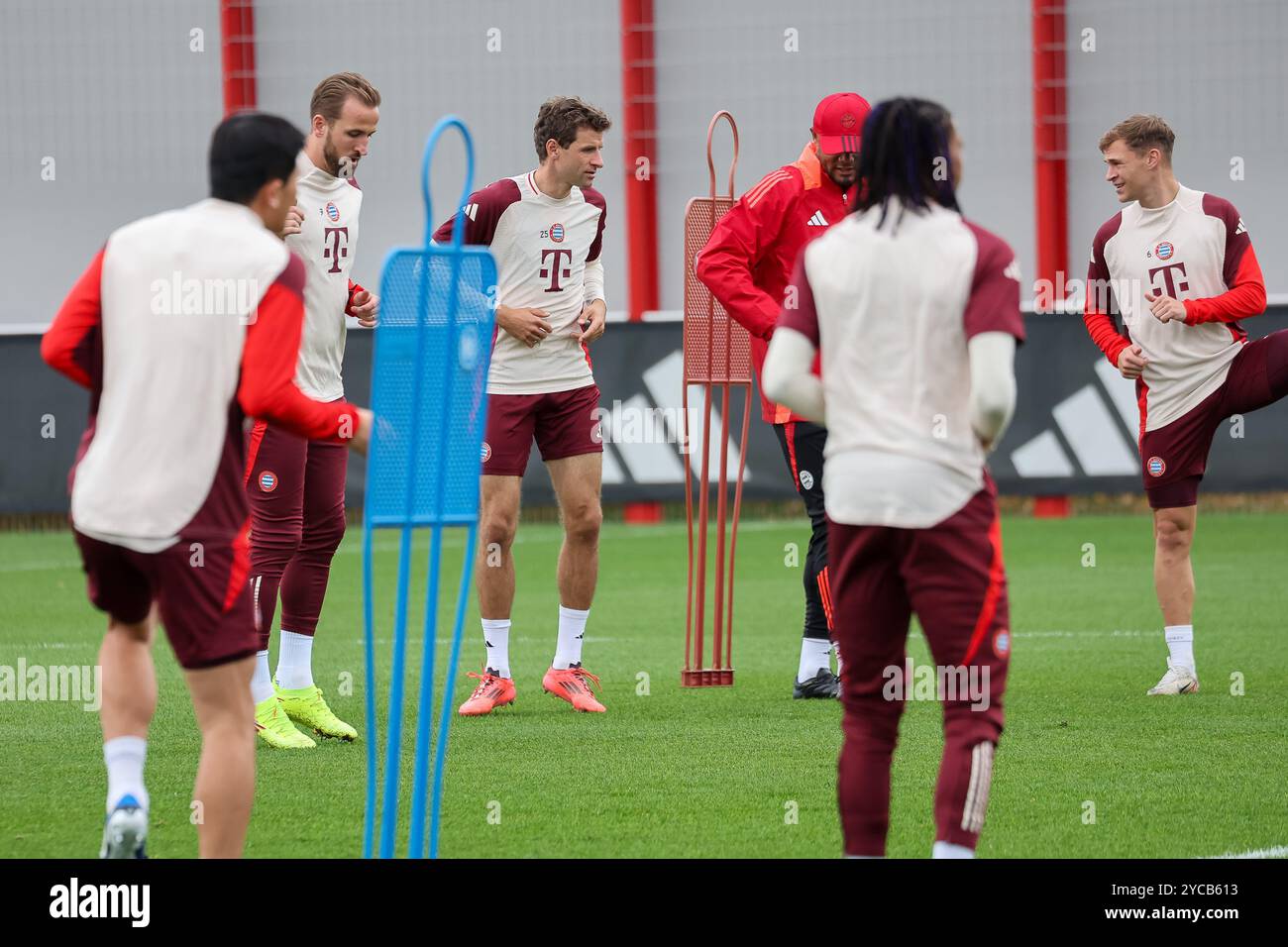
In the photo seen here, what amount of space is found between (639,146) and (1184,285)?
1029cm

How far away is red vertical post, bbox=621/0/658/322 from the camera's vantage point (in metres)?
16.8

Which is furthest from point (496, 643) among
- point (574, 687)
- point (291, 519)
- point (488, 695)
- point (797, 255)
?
point (797, 255)

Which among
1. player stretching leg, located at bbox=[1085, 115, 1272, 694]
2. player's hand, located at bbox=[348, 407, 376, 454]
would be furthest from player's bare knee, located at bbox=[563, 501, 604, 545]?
player's hand, located at bbox=[348, 407, 376, 454]

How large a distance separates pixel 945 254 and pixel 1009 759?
2509 mm

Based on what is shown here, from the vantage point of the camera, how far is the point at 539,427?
7016mm

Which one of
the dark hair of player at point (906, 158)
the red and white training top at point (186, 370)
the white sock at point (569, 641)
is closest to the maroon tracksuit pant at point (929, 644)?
the dark hair of player at point (906, 158)

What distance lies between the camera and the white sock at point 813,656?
7.02 meters

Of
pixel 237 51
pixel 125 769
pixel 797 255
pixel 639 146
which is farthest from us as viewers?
pixel 237 51

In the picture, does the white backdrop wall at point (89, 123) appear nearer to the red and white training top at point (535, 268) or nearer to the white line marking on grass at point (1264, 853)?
the red and white training top at point (535, 268)

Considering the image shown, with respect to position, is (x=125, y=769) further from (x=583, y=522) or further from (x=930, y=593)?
(x=583, y=522)

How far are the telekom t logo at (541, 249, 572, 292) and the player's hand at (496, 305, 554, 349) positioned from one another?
0.73ft

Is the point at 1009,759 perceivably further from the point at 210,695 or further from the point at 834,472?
the point at 210,695

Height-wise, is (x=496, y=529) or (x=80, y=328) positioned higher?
(x=80, y=328)
